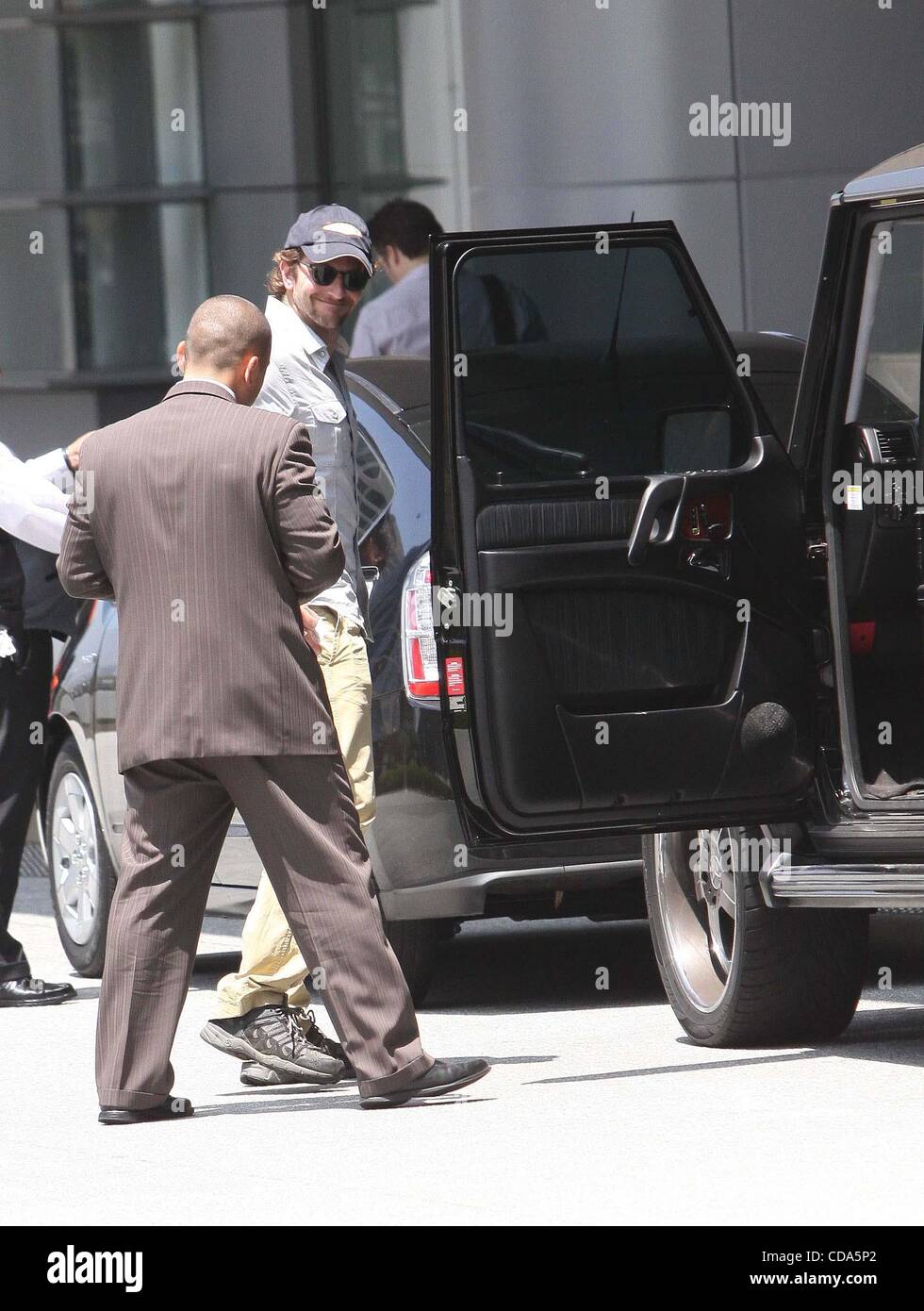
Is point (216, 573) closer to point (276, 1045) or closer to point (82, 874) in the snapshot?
point (276, 1045)

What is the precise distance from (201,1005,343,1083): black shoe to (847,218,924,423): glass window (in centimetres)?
202

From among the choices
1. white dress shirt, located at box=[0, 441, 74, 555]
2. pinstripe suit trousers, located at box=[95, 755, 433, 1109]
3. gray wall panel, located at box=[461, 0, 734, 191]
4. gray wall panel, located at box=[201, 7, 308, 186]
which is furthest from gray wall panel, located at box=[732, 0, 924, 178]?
pinstripe suit trousers, located at box=[95, 755, 433, 1109]

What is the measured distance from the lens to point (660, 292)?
5.97 metres

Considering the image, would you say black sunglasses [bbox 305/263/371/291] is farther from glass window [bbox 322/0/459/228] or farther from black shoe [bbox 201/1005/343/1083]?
glass window [bbox 322/0/459/228]

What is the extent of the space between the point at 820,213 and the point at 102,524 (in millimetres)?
7805

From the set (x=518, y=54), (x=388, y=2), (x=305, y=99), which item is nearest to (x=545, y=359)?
(x=518, y=54)

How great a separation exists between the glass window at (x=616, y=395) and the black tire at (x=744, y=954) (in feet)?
3.22

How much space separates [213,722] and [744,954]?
1509 millimetres

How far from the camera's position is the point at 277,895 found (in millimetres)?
5645

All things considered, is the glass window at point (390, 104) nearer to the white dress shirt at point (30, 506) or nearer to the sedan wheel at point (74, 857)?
the sedan wheel at point (74, 857)

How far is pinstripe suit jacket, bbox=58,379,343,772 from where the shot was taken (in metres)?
5.48

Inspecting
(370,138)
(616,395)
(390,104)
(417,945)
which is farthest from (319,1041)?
(370,138)

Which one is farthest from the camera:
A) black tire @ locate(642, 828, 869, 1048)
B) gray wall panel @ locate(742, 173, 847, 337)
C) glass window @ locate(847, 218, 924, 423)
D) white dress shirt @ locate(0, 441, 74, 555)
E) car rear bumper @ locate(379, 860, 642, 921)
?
gray wall panel @ locate(742, 173, 847, 337)

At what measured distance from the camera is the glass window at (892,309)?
593cm
